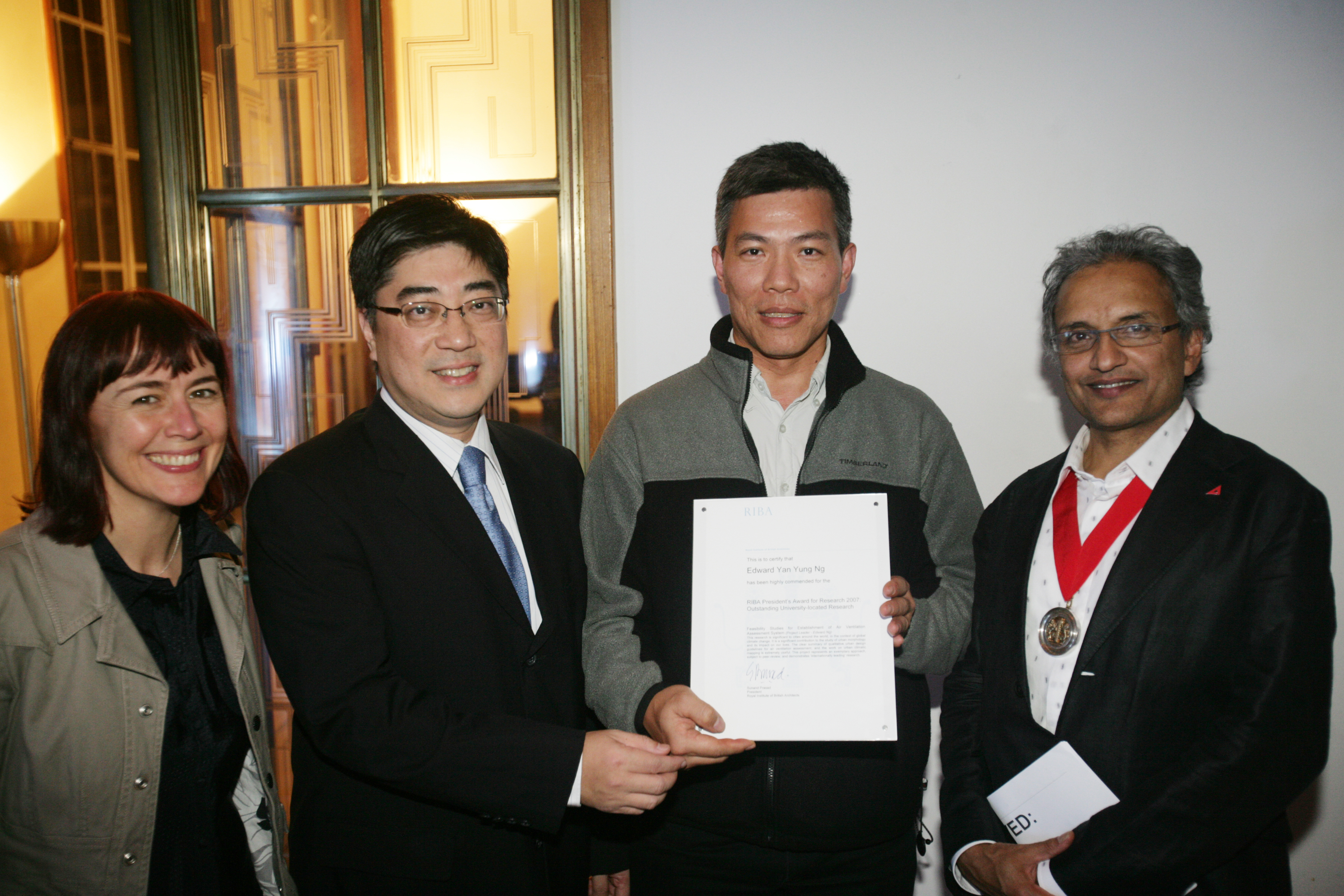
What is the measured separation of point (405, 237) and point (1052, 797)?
2.01m

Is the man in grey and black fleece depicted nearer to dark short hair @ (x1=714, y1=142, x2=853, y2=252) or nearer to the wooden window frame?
dark short hair @ (x1=714, y1=142, x2=853, y2=252)

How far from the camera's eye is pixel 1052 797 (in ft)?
5.35

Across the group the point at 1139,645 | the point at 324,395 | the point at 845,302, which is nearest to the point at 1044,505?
the point at 1139,645

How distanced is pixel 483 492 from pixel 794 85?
6.28 ft

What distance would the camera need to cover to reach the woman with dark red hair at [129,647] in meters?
1.50

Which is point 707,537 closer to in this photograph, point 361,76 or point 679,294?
point 679,294

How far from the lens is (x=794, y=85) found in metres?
2.63

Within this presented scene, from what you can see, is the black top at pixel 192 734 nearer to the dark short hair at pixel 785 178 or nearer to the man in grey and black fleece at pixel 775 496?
the man in grey and black fleece at pixel 775 496

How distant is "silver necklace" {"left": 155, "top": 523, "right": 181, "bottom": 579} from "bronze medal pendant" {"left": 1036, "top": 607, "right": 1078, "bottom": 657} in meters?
2.16

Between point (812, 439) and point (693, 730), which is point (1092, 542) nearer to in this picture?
point (812, 439)

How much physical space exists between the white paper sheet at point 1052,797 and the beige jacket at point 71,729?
1962mm

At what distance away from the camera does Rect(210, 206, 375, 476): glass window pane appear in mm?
2943

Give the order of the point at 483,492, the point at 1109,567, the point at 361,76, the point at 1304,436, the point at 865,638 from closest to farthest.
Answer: the point at 865,638 < the point at 1109,567 < the point at 483,492 < the point at 1304,436 < the point at 361,76
